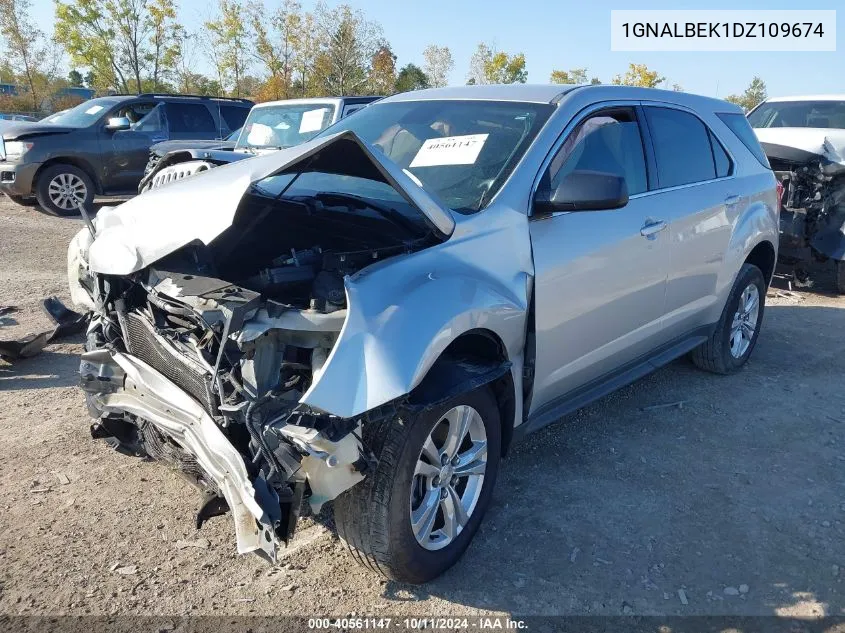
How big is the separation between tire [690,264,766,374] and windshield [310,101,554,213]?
2393 millimetres

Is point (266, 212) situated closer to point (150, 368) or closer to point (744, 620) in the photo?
point (150, 368)

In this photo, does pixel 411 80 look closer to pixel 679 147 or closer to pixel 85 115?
pixel 85 115

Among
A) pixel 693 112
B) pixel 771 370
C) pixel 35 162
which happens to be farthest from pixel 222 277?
pixel 35 162

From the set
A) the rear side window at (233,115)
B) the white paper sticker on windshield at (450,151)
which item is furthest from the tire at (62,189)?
the white paper sticker on windshield at (450,151)

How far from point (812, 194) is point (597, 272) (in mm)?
5493

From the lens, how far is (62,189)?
37.2 ft

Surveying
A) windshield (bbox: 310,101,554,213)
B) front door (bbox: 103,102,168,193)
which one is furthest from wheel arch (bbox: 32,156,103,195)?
windshield (bbox: 310,101,554,213)

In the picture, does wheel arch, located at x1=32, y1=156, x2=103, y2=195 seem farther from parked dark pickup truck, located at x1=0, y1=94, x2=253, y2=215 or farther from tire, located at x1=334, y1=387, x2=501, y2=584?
tire, located at x1=334, y1=387, x2=501, y2=584

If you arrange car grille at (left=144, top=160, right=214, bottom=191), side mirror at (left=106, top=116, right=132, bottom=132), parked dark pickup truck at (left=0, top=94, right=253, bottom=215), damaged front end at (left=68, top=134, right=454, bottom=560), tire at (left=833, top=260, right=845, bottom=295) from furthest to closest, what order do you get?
1. side mirror at (left=106, top=116, right=132, bottom=132)
2. parked dark pickup truck at (left=0, top=94, right=253, bottom=215)
3. tire at (left=833, top=260, right=845, bottom=295)
4. car grille at (left=144, top=160, right=214, bottom=191)
5. damaged front end at (left=68, top=134, right=454, bottom=560)

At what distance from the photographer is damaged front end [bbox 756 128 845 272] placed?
751cm

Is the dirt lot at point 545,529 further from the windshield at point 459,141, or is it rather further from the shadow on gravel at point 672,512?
the windshield at point 459,141

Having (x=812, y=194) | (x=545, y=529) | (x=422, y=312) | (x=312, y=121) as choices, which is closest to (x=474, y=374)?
(x=422, y=312)

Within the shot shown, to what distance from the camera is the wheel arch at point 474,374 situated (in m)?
2.60

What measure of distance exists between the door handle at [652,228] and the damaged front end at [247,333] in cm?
139
